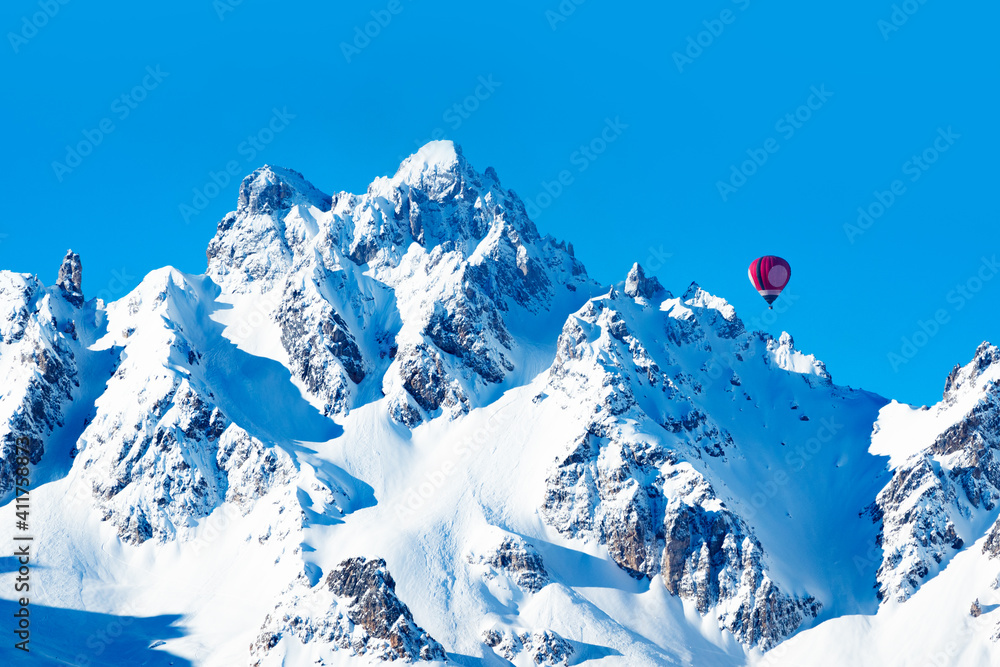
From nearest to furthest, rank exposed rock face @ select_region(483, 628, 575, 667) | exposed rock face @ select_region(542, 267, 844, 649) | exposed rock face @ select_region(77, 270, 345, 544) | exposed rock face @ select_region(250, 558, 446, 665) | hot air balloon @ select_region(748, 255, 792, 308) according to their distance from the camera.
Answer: exposed rock face @ select_region(250, 558, 446, 665)
hot air balloon @ select_region(748, 255, 792, 308)
exposed rock face @ select_region(483, 628, 575, 667)
exposed rock face @ select_region(542, 267, 844, 649)
exposed rock face @ select_region(77, 270, 345, 544)

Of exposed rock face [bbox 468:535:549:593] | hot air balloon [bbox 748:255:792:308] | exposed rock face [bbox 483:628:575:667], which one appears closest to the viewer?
hot air balloon [bbox 748:255:792:308]

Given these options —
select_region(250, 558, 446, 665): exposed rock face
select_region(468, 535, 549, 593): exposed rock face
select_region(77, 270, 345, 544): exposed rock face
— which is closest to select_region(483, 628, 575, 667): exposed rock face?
select_region(468, 535, 549, 593): exposed rock face

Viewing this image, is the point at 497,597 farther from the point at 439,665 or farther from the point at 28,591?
the point at 28,591

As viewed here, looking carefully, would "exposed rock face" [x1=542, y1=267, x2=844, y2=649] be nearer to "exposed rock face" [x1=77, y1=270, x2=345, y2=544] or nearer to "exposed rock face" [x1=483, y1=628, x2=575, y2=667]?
"exposed rock face" [x1=483, y1=628, x2=575, y2=667]

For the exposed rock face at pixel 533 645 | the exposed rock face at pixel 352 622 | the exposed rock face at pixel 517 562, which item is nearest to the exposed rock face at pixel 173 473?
the exposed rock face at pixel 517 562

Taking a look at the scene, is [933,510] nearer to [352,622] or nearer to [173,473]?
[352,622]
